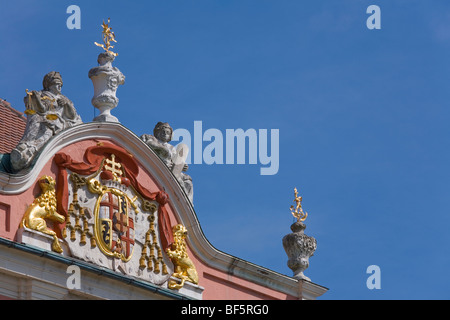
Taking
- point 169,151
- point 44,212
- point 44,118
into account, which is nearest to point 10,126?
point 169,151

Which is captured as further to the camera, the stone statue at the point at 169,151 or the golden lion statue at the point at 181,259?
the stone statue at the point at 169,151

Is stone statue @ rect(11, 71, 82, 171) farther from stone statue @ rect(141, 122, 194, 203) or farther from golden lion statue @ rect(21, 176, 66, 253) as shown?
stone statue @ rect(141, 122, 194, 203)

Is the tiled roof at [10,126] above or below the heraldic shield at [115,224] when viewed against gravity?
above

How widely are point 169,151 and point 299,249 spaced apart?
346cm

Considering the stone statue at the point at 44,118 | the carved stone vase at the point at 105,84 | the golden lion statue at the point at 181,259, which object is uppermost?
the carved stone vase at the point at 105,84

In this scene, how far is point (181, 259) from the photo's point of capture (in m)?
32.3

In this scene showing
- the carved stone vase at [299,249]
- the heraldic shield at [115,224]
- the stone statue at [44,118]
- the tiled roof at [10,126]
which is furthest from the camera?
the tiled roof at [10,126]

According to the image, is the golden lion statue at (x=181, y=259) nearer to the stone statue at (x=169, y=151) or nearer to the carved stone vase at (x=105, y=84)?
the stone statue at (x=169, y=151)

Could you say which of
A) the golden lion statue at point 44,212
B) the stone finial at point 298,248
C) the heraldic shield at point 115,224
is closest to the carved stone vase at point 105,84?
→ the heraldic shield at point 115,224

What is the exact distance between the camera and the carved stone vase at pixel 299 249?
34.5 meters

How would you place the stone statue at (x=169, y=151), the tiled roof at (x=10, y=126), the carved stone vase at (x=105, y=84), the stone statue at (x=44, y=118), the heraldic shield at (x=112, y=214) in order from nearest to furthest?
the stone statue at (x=44, y=118) → the heraldic shield at (x=112, y=214) → the carved stone vase at (x=105, y=84) → the stone statue at (x=169, y=151) → the tiled roof at (x=10, y=126)

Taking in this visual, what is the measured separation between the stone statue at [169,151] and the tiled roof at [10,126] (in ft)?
10.8

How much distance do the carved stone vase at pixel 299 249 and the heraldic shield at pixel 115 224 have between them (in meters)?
4.19
